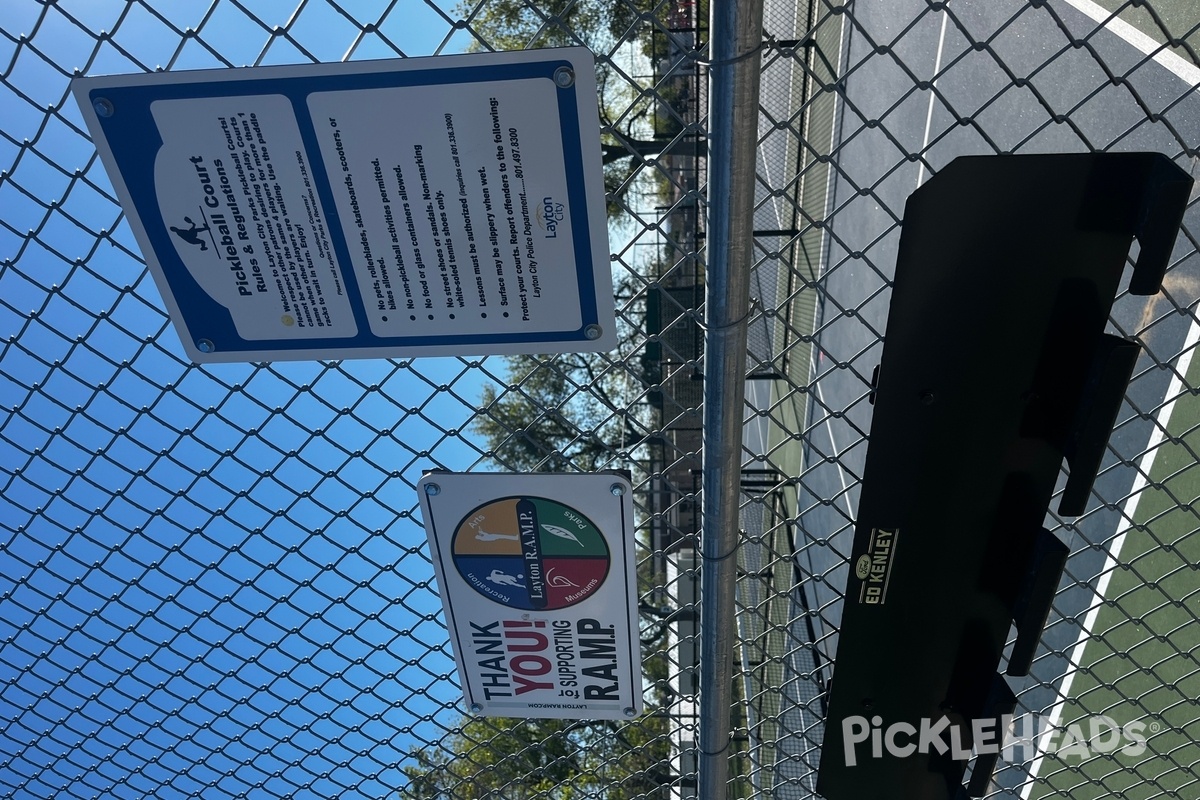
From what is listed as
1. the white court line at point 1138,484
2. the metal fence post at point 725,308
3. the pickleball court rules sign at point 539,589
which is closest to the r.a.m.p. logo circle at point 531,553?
the pickleball court rules sign at point 539,589

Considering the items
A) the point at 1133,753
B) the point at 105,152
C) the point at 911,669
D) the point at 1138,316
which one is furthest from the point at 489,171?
the point at 1133,753

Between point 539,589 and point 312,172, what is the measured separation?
0.91 metres

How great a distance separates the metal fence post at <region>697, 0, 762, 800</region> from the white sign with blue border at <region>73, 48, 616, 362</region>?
0.58 feet

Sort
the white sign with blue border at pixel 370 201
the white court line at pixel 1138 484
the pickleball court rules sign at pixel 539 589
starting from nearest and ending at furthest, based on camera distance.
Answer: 1. the white sign with blue border at pixel 370 201
2. the pickleball court rules sign at pixel 539 589
3. the white court line at pixel 1138 484

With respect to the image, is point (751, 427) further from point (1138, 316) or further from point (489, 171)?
point (489, 171)

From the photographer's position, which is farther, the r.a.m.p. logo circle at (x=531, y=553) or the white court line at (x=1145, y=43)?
the white court line at (x=1145, y=43)

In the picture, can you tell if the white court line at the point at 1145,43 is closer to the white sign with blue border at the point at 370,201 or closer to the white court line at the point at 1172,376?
the white court line at the point at 1172,376

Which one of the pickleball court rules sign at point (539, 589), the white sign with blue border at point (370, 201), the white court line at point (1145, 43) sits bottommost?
the pickleball court rules sign at point (539, 589)

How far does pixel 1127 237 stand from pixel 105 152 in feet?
5.28

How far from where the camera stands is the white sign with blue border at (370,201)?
1165mm

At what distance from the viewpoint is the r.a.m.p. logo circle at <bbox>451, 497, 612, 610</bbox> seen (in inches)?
62.0

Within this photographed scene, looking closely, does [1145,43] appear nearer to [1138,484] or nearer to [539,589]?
[1138,484]

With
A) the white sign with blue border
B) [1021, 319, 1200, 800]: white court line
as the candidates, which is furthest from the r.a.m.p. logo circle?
[1021, 319, 1200, 800]: white court line

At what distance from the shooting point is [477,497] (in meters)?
1.58
